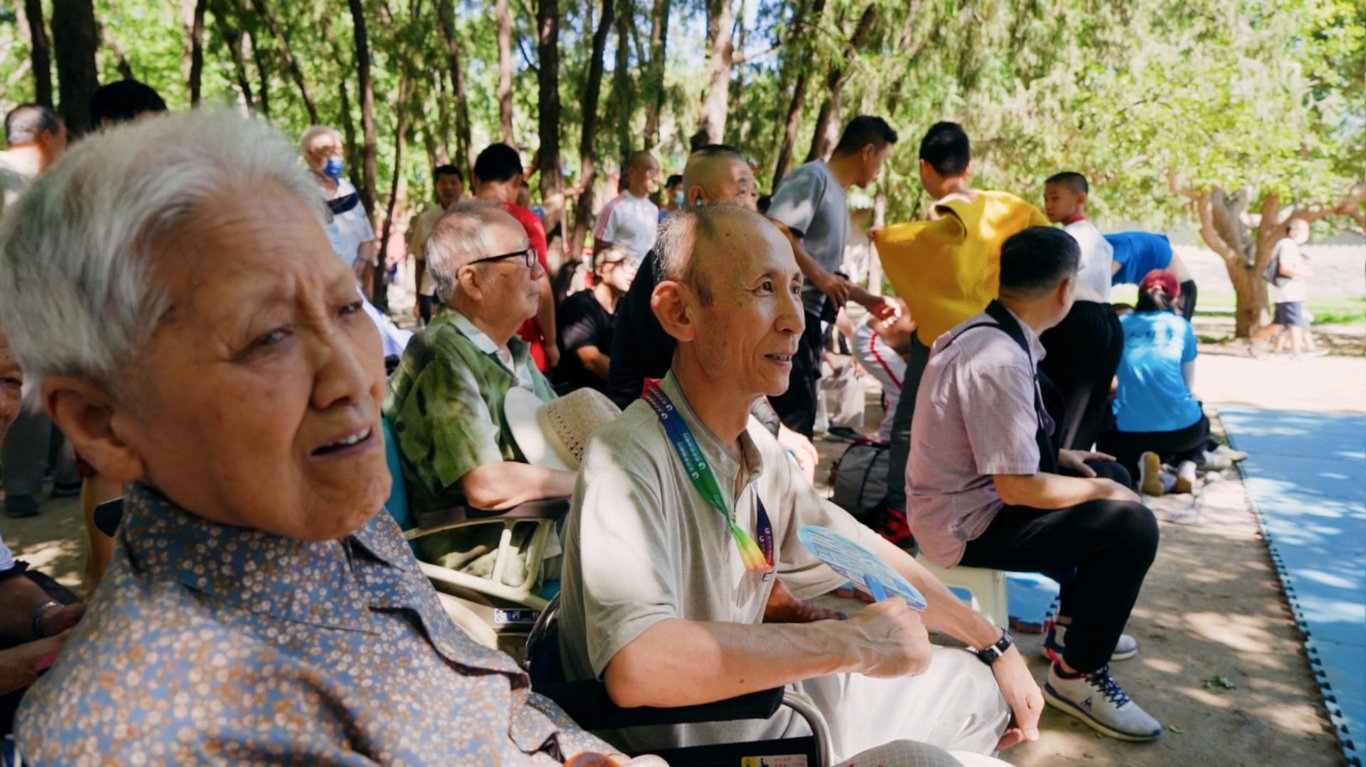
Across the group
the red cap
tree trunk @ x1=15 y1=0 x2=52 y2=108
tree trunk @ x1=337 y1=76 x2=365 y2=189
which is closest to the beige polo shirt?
the red cap

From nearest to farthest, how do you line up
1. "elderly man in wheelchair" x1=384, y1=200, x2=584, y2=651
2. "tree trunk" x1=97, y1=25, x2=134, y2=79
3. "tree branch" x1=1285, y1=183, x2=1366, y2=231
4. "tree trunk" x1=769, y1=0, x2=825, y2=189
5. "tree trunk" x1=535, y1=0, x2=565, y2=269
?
1. "elderly man in wheelchair" x1=384, y1=200, x2=584, y2=651
2. "tree trunk" x1=769, y1=0, x2=825, y2=189
3. "tree trunk" x1=535, y1=0, x2=565, y2=269
4. "tree trunk" x1=97, y1=25, x2=134, y2=79
5. "tree branch" x1=1285, y1=183, x2=1366, y2=231

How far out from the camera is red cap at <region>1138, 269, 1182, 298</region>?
6.69m

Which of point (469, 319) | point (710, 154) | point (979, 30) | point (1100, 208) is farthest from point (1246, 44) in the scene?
point (469, 319)

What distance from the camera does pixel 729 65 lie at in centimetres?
920

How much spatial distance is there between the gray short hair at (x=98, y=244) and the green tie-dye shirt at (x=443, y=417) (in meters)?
1.55

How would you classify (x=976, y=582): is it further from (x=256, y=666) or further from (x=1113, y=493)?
(x=256, y=666)

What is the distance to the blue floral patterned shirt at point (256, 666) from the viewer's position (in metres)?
1.06

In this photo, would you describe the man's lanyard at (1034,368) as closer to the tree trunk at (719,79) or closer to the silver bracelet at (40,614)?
the silver bracelet at (40,614)

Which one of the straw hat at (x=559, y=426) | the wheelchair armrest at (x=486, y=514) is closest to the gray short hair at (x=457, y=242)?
the straw hat at (x=559, y=426)

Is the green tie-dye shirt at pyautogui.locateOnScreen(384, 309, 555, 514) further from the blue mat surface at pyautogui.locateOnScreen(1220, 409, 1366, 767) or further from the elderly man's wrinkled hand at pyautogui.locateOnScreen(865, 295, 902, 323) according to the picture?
the blue mat surface at pyautogui.locateOnScreen(1220, 409, 1366, 767)

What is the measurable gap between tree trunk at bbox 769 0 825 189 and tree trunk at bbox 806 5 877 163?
0.28m

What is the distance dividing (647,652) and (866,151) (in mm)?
4226

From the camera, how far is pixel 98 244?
1.10 meters

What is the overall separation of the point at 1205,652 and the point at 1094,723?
1072 mm
